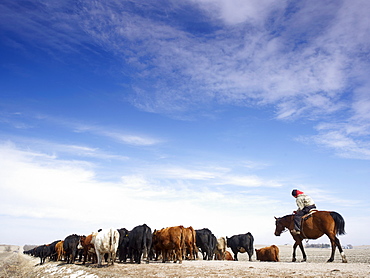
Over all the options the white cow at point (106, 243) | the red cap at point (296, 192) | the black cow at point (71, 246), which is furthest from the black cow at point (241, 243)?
the black cow at point (71, 246)

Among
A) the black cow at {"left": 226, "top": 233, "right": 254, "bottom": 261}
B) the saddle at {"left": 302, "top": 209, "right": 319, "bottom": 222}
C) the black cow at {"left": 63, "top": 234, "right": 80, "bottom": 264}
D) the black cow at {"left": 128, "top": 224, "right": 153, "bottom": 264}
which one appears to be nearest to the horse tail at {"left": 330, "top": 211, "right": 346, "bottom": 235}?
the saddle at {"left": 302, "top": 209, "right": 319, "bottom": 222}

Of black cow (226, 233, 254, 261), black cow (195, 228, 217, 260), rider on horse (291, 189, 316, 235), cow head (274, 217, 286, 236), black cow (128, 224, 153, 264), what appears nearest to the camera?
rider on horse (291, 189, 316, 235)

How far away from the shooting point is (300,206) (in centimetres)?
1833

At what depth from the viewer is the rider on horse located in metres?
17.8

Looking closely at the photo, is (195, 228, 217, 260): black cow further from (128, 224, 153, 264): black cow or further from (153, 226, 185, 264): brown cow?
(128, 224, 153, 264): black cow

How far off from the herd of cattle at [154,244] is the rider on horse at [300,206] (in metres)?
7.27

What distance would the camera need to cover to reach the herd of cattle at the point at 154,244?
61.0 feet

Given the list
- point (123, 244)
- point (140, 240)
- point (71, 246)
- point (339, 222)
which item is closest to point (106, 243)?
point (140, 240)

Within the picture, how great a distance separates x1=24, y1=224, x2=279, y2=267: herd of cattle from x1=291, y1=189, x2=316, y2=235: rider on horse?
286 inches

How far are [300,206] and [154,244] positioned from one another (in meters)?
11.1

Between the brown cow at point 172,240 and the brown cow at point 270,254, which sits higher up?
the brown cow at point 172,240

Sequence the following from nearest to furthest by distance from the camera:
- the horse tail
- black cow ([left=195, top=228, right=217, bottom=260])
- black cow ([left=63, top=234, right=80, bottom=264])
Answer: the horse tail < black cow ([left=195, top=228, right=217, bottom=260]) < black cow ([left=63, top=234, right=80, bottom=264])

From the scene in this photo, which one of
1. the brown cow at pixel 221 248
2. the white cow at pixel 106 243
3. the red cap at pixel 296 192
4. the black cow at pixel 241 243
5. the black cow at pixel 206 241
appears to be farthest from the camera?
the brown cow at pixel 221 248

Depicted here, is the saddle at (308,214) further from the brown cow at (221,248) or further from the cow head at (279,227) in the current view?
the brown cow at (221,248)
